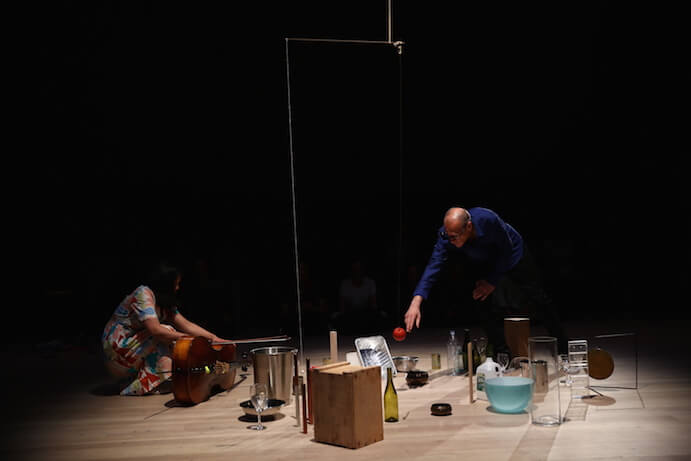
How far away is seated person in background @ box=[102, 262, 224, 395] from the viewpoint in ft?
13.7

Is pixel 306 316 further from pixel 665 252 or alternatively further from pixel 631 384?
pixel 665 252

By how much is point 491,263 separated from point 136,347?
2388mm

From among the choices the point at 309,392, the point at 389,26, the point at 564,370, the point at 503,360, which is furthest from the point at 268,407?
the point at 389,26

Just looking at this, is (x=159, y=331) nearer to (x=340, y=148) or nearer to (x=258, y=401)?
(x=258, y=401)

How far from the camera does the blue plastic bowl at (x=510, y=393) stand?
11.1ft

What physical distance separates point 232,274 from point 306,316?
3.22 feet

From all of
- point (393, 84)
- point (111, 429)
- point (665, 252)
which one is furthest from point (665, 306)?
point (111, 429)

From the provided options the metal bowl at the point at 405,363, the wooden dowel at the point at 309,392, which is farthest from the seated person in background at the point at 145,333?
the metal bowl at the point at 405,363

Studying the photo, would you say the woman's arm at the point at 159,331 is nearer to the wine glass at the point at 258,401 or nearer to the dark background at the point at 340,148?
the wine glass at the point at 258,401

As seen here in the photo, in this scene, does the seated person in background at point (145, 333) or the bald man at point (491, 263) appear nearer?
the seated person in background at point (145, 333)

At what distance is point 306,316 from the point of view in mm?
7160

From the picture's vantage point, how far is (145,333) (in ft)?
14.0

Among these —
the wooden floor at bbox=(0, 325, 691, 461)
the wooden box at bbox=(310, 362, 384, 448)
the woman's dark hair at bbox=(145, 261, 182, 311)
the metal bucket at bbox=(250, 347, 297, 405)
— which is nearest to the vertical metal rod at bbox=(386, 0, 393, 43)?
the woman's dark hair at bbox=(145, 261, 182, 311)

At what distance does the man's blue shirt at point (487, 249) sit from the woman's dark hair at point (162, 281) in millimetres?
1564
